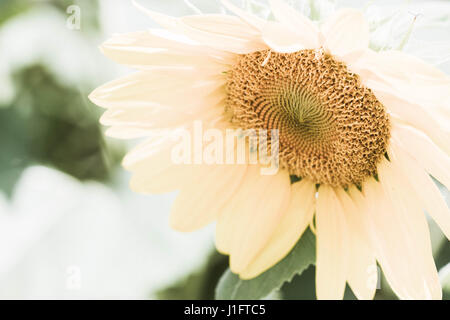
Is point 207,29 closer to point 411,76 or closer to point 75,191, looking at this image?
point 411,76

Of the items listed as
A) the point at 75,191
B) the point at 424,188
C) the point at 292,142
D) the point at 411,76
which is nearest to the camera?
the point at 411,76

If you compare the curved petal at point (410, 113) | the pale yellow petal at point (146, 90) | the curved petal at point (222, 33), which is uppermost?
the curved petal at point (222, 33)

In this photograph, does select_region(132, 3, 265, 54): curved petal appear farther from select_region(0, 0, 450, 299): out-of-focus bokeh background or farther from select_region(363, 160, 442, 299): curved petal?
select_region(363, 160, 442, 299): curved petal

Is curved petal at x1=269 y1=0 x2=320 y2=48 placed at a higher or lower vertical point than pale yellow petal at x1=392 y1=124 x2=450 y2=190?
higher

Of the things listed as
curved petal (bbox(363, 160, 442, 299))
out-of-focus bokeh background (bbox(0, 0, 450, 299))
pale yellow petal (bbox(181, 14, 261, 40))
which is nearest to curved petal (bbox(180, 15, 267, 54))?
pale yellow petal (bbox(181, 14, 261, 40))

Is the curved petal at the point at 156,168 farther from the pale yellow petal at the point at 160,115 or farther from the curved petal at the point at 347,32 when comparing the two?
the curved petal at the point at 347,32

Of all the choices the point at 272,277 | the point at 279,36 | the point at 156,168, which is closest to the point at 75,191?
the point at 156,168

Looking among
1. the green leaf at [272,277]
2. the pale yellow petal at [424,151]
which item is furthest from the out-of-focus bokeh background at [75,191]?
the pale yellow petal at [424,151]
